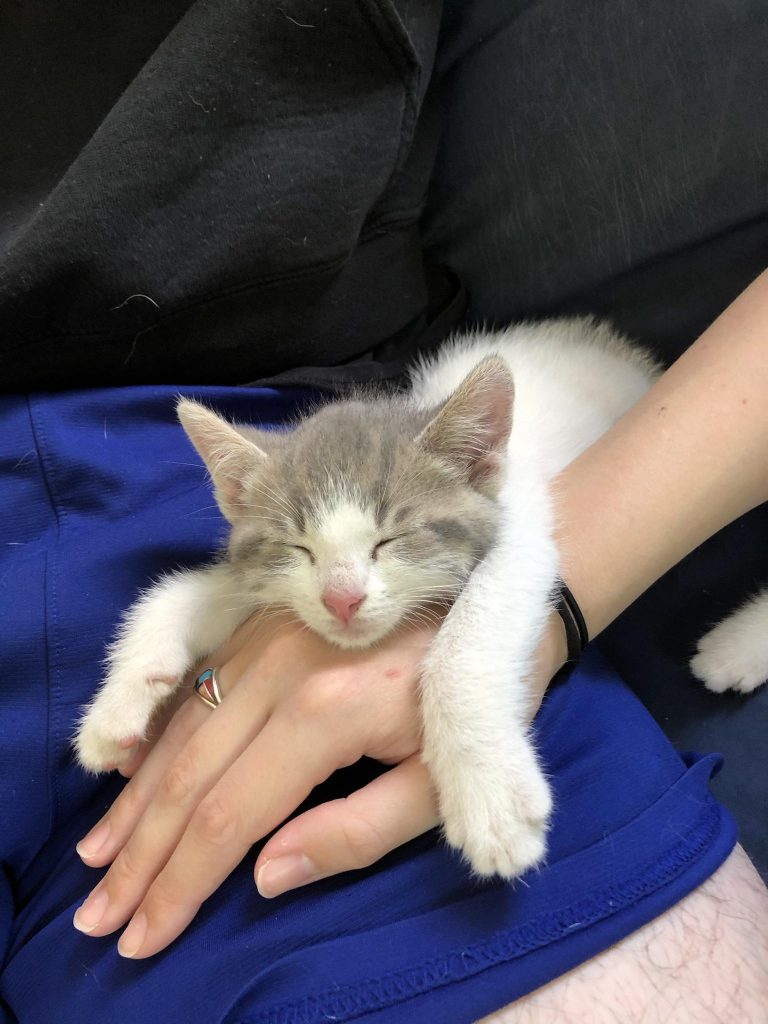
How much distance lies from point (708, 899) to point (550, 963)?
8.7 inches

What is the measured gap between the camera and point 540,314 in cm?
132

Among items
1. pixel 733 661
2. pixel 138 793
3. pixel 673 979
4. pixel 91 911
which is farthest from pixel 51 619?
pixel 733 661

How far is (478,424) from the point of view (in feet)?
3.07

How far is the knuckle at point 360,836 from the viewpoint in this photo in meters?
0.79

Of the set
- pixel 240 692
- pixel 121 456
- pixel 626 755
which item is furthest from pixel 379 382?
pixel 626 755

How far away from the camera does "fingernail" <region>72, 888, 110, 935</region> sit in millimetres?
863

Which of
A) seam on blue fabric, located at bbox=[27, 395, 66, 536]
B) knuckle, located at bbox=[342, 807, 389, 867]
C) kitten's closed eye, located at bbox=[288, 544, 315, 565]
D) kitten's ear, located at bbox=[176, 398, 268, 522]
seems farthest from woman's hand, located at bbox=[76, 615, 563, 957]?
seam on blue fabric, located at bbox=[27, 395, 66, 536]

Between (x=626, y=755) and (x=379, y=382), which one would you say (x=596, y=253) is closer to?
(x=379, y=382)

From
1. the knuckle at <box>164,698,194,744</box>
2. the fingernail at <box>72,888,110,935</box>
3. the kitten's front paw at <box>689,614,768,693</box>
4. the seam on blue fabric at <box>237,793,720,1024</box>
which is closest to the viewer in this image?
the seam on blue fabric at <box>237,793,720,1024</box>

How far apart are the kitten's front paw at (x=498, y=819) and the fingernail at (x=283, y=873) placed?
17 cm

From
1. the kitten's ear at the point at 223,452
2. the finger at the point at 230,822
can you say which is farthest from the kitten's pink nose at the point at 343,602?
the kitten's ear at the point at 223,452

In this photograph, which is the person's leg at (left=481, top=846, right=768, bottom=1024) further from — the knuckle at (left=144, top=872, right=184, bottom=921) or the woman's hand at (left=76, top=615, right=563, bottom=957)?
the knuckle at (left=144, top=872, right=184, bottom=921)

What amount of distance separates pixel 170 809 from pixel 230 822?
0.35 ft

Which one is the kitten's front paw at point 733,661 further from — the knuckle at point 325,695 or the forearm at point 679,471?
the knuckle at point 325,695
